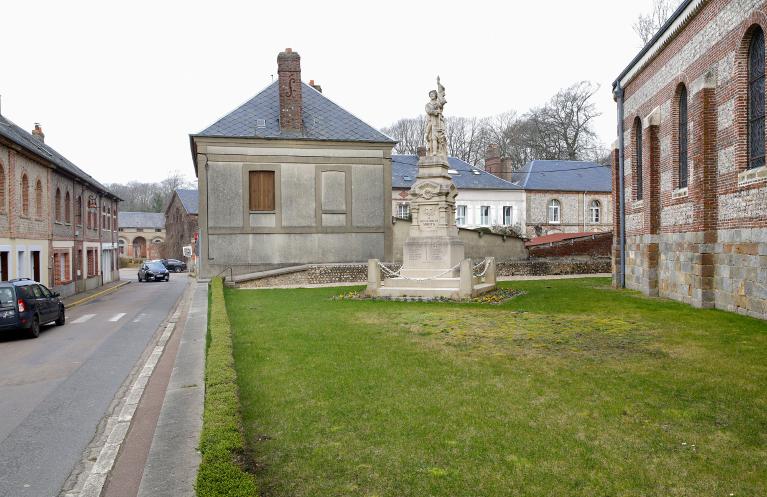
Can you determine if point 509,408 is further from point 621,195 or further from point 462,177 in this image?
point 462,177

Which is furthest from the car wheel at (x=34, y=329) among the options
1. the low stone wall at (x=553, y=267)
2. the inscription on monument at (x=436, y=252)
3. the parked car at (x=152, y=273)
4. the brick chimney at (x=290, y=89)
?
the parked car at (x=152, y=273)

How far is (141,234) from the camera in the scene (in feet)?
259

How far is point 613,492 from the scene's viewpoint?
392cm

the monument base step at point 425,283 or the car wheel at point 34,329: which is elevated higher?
the monument base step at point 425,283

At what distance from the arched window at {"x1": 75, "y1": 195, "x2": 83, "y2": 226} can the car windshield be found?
59.2 feet

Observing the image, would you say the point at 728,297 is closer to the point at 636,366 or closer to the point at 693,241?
the point at 693,241

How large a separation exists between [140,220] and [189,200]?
68.9 ft

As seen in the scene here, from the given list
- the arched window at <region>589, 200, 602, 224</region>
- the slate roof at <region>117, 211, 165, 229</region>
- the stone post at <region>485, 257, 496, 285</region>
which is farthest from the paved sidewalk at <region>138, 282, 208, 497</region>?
the slate roof at <region>117, 211, 165, 229</region>

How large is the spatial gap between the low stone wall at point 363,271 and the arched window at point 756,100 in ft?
48.7

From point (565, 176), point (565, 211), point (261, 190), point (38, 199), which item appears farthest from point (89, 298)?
point (565, 176)

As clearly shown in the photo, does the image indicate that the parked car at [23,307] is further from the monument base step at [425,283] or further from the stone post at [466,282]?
the stone post at [466,282]

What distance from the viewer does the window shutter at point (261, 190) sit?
26250 mm

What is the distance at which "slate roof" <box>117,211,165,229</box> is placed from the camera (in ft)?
258

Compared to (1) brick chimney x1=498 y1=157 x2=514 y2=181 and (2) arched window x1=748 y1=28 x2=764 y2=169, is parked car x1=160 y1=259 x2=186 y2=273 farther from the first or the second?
(2) arched window x1=748 y1=28 x2=764 y2=169
